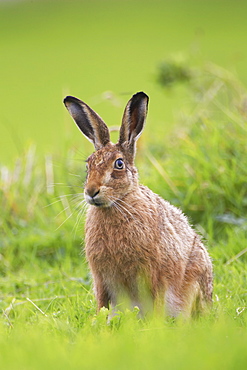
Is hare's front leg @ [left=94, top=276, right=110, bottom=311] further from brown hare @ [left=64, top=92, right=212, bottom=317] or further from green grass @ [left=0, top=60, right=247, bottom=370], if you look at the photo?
green grass @ [left=0, top=60, right=247, bottom=370]

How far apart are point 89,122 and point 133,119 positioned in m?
0.28

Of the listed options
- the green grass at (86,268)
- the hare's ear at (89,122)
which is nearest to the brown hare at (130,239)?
the hare's ear at (89,122)

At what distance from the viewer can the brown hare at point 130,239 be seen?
4066 mm

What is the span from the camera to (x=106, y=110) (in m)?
13.1

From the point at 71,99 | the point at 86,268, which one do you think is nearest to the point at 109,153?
the point at 71,99

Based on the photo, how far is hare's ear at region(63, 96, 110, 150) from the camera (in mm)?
4273

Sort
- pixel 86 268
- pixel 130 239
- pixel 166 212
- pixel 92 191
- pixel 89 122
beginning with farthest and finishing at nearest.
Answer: pixel 86 268, pixel 166 212, pixel 89 122, pixel 130 239, pixel 92 191

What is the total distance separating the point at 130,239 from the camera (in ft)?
13.4

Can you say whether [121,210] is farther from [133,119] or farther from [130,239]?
[133,119]

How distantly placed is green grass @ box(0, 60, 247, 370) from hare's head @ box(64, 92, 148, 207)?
0.45 meters

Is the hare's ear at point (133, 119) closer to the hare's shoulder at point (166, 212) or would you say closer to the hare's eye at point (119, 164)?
the hare's eye at point (119, 164)

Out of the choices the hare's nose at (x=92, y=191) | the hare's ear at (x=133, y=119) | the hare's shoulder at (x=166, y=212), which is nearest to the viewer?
the hare's nose at (x=92, y=191)

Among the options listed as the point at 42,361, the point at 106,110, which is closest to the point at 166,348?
the point at 42,361

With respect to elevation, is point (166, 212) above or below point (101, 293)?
above
